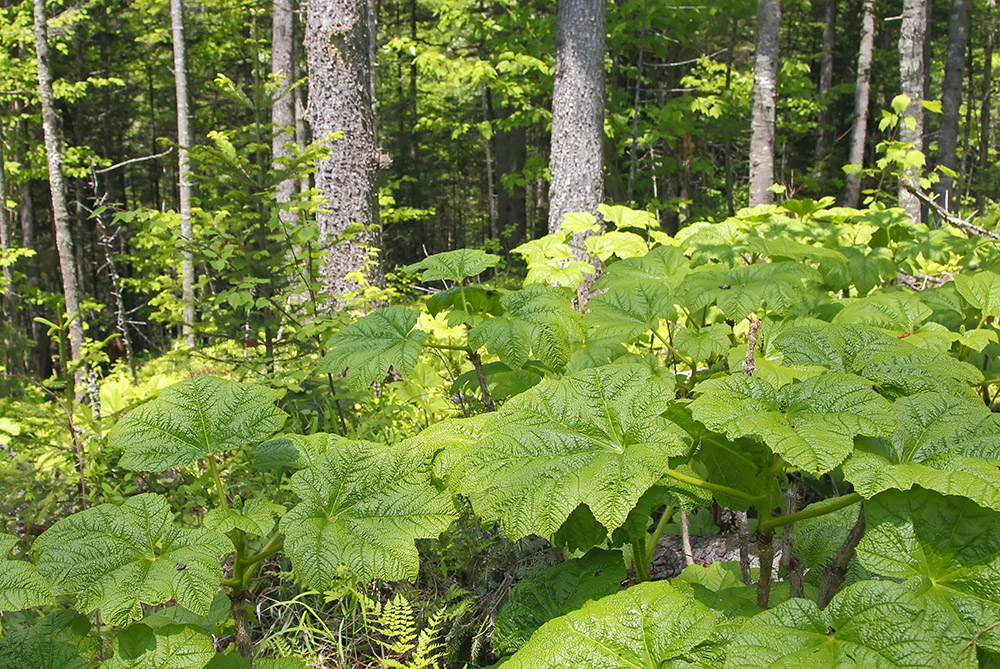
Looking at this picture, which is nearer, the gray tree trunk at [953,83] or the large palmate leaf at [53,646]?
the large palmate leaf at [53,646]

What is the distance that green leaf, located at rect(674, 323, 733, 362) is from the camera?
1.92 m

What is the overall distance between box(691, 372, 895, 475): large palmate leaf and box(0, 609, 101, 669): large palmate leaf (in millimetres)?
1269

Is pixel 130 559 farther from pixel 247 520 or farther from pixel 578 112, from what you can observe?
pixel 578 112

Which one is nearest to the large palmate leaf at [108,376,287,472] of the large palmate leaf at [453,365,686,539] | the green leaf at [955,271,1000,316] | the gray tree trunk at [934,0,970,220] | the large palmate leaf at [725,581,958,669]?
the large palmate leaf at [453,365,686,539]

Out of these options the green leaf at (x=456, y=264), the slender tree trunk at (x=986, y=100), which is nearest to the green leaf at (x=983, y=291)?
the green leaf at (x=456, y=264)

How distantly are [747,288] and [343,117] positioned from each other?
200 inches

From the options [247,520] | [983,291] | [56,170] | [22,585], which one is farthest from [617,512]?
[56,170]

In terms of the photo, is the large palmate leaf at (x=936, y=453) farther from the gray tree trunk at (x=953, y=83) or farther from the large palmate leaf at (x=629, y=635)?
the gray tree trunk at (x=953, y=83)

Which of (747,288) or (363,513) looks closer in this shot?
(363,513)

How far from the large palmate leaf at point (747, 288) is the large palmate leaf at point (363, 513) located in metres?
1.01

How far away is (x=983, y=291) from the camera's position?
1958 millimetres

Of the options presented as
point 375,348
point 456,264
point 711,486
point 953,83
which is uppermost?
point 953,83

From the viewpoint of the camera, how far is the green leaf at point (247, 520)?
129cm

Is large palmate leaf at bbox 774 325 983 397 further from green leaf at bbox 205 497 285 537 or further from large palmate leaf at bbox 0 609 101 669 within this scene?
large palmate leaf at bbox 0 609 101 669
